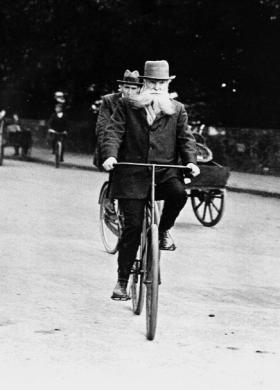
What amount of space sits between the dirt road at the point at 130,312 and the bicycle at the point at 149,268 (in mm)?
122

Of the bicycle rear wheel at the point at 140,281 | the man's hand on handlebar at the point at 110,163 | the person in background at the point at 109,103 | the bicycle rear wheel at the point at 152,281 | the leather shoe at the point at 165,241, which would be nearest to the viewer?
the bicycle rear wheel at the point at 152,281

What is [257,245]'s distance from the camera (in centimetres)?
1261

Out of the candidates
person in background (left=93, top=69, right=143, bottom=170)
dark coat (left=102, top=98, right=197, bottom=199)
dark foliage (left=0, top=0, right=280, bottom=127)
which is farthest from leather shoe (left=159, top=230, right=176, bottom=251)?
dark foliage (left=0, top=0, right=280, bottom=127)

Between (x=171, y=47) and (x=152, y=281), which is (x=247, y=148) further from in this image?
(x=152, y=281)

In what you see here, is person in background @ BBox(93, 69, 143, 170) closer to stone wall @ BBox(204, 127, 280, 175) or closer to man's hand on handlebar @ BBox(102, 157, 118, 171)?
man's hand on handlebar @ BBox(102, 157, 118, 171)

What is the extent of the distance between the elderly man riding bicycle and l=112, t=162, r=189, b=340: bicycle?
0.29ft

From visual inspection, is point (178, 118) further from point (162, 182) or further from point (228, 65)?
point (228, 65)

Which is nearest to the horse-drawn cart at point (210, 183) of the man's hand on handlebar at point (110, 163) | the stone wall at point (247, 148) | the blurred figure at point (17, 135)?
the man's hand on handlebar at point (110, 163)

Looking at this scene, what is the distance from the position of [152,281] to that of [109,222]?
3.96 m

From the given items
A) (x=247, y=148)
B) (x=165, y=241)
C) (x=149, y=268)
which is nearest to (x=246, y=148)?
(x=247, y=148)

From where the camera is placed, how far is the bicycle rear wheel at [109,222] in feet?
35.3

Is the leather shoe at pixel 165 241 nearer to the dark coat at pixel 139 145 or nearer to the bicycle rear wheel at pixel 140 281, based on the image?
the bicycle rear wheel at pixel 140 281

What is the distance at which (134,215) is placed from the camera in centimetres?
766

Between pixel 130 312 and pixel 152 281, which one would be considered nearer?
pixel 152 281
